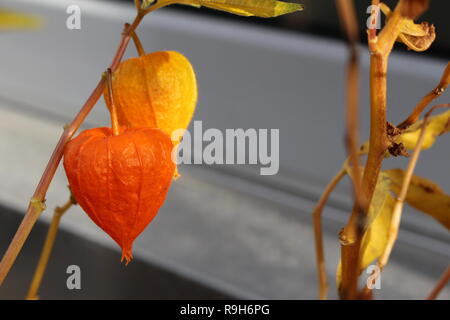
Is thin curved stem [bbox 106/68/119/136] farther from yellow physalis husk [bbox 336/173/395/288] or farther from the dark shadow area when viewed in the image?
the dark shadow area

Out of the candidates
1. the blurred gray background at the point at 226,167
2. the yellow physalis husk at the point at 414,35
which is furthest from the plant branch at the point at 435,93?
the blurred gray background at the point at 226,167

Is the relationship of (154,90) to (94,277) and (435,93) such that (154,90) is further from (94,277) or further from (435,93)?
(94,277)

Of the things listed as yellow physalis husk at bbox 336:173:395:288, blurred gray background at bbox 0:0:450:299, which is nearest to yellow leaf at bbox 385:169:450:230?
yellow physalis husk at bbox 336:173:395:288

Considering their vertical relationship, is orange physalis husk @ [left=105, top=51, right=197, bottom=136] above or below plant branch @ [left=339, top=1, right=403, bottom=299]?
above
